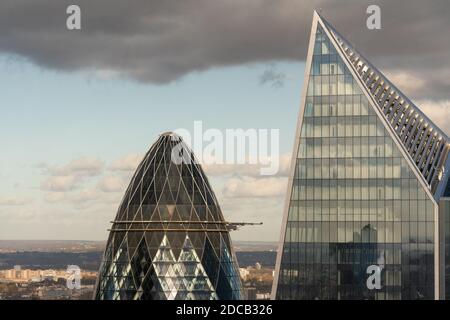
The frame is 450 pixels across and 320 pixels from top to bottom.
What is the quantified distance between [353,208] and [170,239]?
40138 mm

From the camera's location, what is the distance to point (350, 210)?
128500 millimetres

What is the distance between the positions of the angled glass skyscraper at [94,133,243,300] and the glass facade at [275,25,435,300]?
3265 cm

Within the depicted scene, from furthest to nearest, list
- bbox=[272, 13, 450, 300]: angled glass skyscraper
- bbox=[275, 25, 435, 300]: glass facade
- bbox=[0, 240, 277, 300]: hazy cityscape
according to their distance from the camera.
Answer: bbox=[0, 240, 277, 300]: hazy cityscape, bbox=[275, 25, 435, 300]: glass facade, bbox=[272, 13, 450, 300]: angled glass skyscraper

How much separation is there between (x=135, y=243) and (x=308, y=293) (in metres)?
39.5

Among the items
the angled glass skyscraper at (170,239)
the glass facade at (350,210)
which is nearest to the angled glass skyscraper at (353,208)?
the glass facade at (350,210)

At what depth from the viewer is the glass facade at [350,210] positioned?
421 ft

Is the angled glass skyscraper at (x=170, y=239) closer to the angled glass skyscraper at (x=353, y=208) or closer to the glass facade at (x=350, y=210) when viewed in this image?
the angled glass skyscraper at (x=353, y=208)

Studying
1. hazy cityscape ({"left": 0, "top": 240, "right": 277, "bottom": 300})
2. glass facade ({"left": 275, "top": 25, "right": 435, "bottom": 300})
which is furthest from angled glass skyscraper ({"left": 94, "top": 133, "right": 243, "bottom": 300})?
glass facade ({"left": 275, "top": 25, "right": 435, "bottom": 300})

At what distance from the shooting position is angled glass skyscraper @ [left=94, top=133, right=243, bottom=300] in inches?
6270

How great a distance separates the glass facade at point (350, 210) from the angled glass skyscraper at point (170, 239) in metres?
32.6

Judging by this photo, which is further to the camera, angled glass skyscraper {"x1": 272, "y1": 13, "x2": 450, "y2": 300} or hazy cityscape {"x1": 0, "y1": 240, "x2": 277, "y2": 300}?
hazy cityscape {"x1": 0, "y1": 240, "x2": 277, "y2": 300}

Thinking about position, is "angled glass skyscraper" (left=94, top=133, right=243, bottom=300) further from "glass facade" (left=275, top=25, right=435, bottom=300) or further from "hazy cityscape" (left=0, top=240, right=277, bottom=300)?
"glass facade" (left=275, top=25, right=435, bottom=300)
